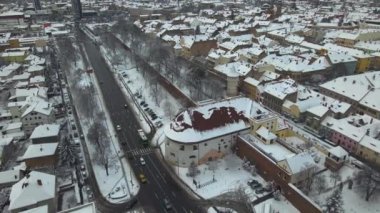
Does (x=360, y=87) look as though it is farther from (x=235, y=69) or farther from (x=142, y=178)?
(x=142, y=178)

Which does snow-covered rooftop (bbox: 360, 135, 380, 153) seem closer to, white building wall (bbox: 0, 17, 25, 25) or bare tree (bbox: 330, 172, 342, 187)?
bare tree (bbox: 330, 172, 342, 187)

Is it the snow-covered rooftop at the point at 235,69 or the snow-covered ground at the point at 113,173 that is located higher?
the snow-covered rooftop at the point at 235,69

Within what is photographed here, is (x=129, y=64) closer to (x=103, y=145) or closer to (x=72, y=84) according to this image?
(x=72, y=84)

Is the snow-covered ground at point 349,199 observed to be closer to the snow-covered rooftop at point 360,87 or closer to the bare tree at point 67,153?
the snow-covered rooftop at point 360,87

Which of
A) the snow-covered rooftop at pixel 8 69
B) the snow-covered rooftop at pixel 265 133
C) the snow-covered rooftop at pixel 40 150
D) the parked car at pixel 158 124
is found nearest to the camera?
the snow-covered rooftop at pixel 40 150

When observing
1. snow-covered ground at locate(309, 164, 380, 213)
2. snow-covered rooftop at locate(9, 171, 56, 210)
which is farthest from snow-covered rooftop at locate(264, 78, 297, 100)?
snow-covered rooftop at locate(9, 171, 56, 210)

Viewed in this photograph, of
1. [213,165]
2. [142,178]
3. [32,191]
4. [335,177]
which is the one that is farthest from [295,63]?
[32,191]

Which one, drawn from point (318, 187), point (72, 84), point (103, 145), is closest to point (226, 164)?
point (318, 187)

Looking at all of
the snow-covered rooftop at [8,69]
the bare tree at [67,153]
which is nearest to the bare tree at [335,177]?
the bare tree at [67,153]
